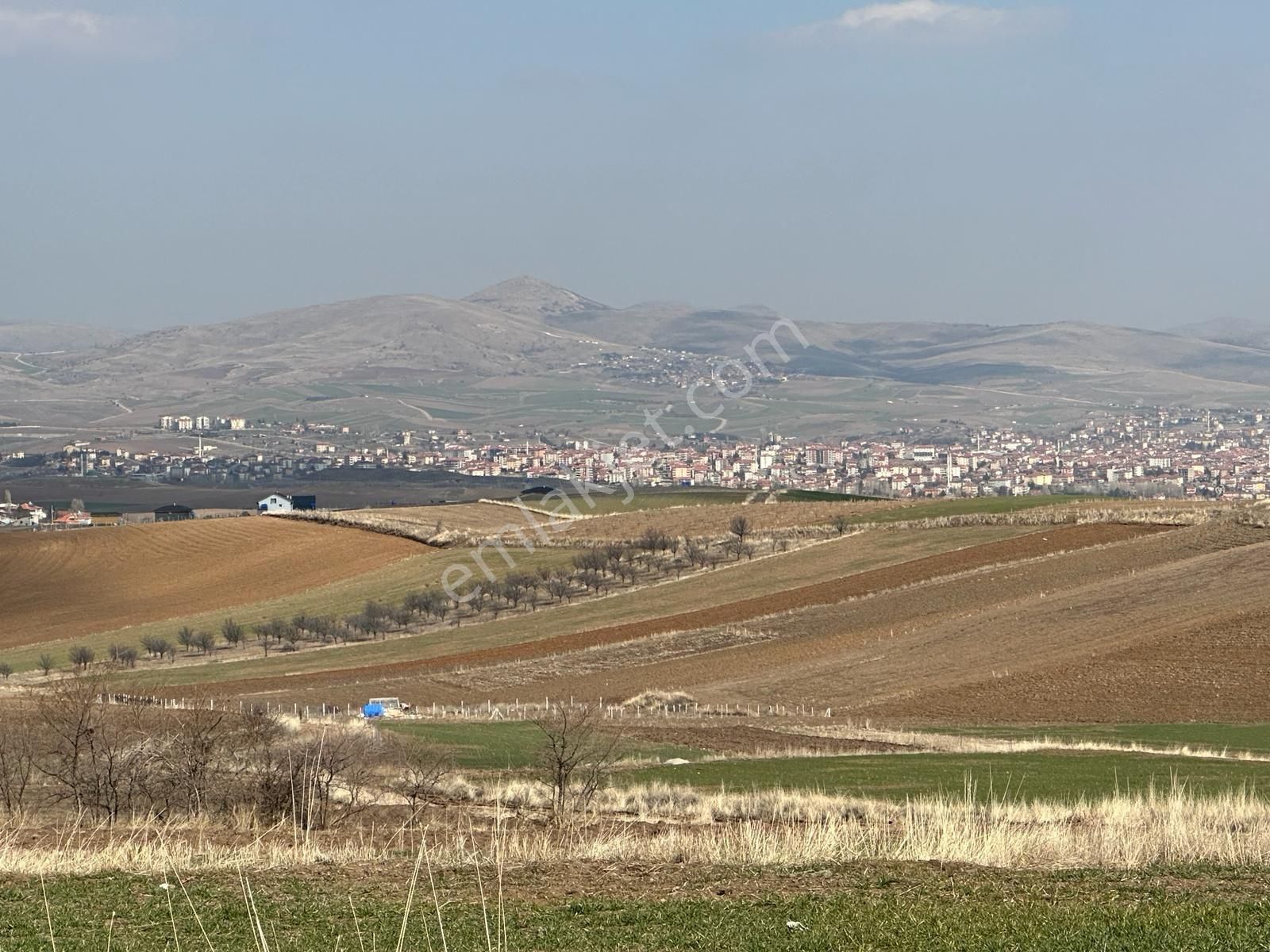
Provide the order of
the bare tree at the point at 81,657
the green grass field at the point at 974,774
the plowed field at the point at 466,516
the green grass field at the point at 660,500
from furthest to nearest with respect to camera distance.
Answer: the green grass field at the point at 660,500, the plowed field at the point at 466,516, the bare tree at the point at 81,657, the green grass field at the point at 974,774

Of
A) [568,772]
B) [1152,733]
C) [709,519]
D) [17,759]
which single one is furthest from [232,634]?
[568,772]

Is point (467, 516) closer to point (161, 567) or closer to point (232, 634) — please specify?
point (161, 567)

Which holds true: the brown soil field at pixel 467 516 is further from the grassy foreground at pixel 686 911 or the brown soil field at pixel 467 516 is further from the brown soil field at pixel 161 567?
the grassy foreground at pixel 686 911

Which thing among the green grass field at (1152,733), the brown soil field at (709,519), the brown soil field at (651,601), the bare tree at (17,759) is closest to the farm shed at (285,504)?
the brown soil field at (709,519)

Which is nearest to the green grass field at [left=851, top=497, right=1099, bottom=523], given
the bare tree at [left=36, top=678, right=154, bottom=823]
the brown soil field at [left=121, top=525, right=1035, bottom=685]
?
the brown soil field at [left=121, top=525, right=1035, bottom=685]

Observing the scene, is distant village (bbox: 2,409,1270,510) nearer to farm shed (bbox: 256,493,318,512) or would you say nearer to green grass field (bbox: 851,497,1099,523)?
farm shed (bbox: 256,493,318,512)

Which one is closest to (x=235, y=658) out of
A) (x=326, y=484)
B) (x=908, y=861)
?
(x=908, y=861)
